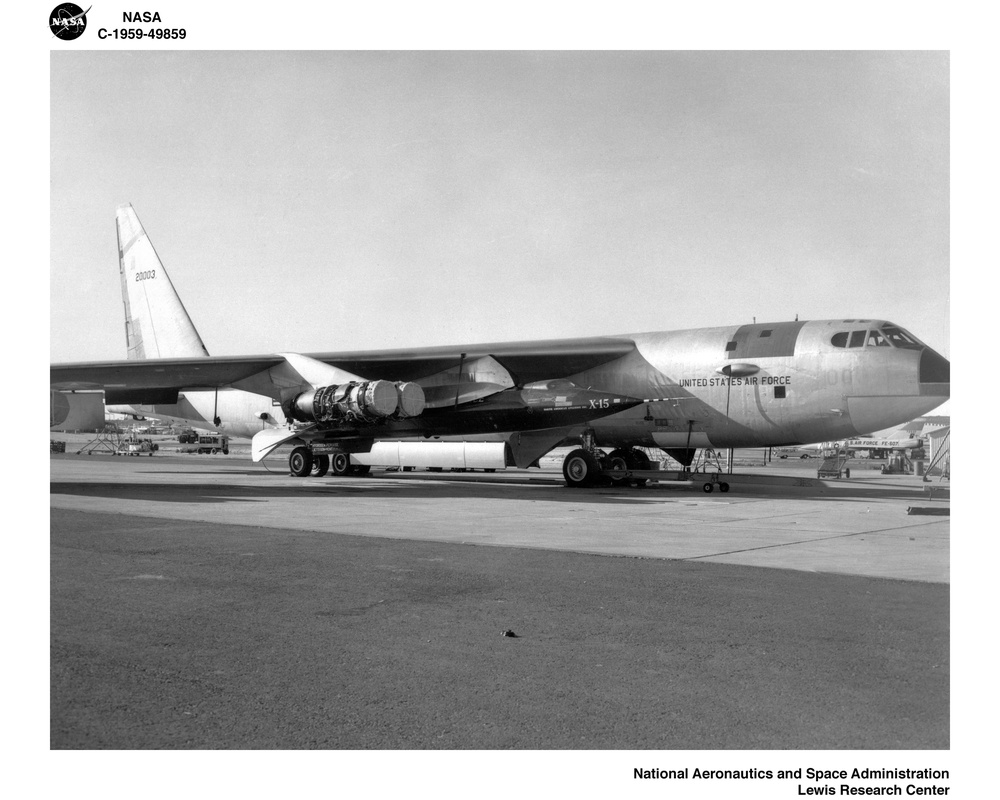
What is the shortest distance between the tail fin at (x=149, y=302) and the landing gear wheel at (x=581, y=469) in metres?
13.6

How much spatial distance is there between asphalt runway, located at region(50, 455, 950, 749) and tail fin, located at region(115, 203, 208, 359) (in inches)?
675

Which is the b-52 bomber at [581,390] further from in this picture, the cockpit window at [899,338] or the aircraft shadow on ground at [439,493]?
the aircraft shadow on ground at [439,493]

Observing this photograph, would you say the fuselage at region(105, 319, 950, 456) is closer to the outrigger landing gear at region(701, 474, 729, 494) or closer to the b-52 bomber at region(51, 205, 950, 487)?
the b-52 bomber at region(51, 205, 950, 487)

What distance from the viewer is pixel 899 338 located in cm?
1725

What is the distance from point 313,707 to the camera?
439 cm

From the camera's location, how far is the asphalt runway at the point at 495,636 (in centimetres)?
420

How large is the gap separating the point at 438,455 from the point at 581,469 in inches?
237

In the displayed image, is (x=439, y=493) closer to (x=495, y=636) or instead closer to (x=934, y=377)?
(x=934, y=377)

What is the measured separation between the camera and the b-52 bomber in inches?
691

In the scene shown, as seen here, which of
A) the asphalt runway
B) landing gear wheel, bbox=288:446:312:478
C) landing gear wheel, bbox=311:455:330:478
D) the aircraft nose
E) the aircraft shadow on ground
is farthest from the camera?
landing gear wheel, bbox=311:455:330:478

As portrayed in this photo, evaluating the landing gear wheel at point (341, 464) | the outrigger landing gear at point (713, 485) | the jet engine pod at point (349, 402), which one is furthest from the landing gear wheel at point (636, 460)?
the landing gear wheel at point (341, 464)

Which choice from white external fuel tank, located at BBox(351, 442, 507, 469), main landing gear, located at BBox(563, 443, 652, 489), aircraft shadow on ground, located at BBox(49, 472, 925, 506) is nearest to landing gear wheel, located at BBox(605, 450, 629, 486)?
main landing gear, located at BBox(563, 443, 652, 489)

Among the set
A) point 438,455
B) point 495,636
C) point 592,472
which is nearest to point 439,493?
point 592,472
